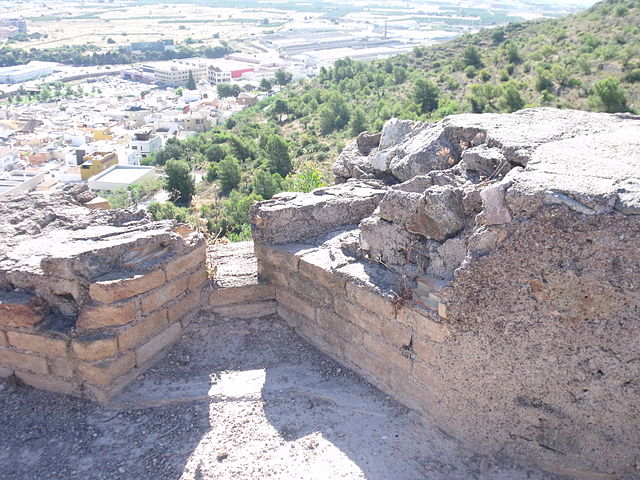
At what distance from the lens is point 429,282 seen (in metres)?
4.00

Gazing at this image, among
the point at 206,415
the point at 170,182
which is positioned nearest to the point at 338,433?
the point at 206,415

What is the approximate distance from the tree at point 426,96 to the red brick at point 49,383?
1164 inches

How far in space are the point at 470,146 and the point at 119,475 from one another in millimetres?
3597

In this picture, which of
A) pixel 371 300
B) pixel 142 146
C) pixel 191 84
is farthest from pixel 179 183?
pixel 191 84

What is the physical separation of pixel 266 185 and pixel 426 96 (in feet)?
40.4

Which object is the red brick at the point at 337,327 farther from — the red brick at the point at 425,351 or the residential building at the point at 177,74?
the residential building at the point at 177,74

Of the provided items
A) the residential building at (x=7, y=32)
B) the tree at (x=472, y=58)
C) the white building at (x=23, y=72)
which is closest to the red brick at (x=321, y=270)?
the tree at (x=472, y=58)

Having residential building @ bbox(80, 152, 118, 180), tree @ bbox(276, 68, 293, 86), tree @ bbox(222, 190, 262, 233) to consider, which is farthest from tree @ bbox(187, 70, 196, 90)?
tree @ bbox(222, 190, 262, 233)

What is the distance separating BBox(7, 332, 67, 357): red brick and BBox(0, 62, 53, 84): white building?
96.9 m

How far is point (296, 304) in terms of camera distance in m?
5.00

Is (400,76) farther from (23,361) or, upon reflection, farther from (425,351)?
(23,361)

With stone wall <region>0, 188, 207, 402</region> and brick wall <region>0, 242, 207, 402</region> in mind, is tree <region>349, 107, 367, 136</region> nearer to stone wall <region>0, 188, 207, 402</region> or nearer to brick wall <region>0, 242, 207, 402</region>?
stone wall <region>0, 188, 207, 402</region>

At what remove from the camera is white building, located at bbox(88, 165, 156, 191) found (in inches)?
1366

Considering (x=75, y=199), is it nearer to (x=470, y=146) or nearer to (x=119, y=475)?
(x=119, y=475)
